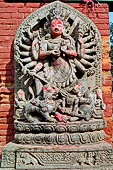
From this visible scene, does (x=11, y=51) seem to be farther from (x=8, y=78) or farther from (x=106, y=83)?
(x=106, y=83)

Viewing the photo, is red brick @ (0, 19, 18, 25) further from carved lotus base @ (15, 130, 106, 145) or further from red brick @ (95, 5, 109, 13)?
carved lotus base @ (15, 130, 106, 145)

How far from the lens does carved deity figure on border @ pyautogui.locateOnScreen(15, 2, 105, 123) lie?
3.20m

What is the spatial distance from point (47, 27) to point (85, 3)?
104cm

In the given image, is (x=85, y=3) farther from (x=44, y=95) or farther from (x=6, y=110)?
(x=6, y=110)

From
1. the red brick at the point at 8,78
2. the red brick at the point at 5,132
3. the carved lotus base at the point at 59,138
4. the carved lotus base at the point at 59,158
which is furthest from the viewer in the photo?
the red brick at the point at 8,78

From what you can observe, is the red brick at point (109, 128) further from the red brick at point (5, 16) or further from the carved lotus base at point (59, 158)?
the red brick at point (5, 16)

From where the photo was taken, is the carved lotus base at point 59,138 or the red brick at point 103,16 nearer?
the carved lotus base at point 59,138

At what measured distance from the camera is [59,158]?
2.94 m

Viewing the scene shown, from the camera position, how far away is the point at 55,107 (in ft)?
10.7

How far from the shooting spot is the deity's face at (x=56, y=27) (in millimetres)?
3426

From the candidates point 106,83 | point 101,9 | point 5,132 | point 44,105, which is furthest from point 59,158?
point 101,9

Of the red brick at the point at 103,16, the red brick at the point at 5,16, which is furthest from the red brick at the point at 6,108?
the red brick at the point at 103,16

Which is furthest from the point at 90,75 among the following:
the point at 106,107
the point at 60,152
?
the point at 60,152

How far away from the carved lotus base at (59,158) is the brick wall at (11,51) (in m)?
0.67
